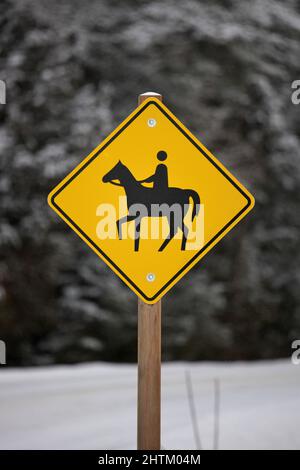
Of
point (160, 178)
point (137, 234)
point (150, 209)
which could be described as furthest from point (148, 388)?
point (160, 178)

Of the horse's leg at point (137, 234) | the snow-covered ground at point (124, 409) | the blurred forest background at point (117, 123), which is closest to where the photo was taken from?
the horse's leg at point (137, 234)

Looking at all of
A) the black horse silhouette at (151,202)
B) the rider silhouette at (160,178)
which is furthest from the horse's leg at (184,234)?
the rider silhouette at (160,178)

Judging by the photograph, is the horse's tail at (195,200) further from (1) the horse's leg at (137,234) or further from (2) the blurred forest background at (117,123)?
(2) the blurred forest background at (117,123)

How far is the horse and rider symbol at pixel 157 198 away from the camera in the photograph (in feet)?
11.3

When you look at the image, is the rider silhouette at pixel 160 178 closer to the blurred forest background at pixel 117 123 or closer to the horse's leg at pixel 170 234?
the horse's leg at pixel 170 234

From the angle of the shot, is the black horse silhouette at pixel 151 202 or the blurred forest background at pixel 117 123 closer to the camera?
the black horse silhouette at pixel 151 202

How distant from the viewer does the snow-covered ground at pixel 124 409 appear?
601 cm

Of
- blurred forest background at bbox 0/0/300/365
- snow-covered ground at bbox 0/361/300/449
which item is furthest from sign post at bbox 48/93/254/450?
blurred forest background at bbox 0/0/300/365

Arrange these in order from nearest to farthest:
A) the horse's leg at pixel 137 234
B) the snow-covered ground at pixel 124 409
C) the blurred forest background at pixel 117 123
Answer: the horse's leg at pixel 137 234, the snow-covered ground at pixel 124 409, the blurred forest background at pixel 117 123

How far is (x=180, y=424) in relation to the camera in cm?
661

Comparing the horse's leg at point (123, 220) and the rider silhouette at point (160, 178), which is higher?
the rider silhouette at point (160, 178)

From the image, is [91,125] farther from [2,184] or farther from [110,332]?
[110,332]

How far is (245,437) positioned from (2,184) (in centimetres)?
775

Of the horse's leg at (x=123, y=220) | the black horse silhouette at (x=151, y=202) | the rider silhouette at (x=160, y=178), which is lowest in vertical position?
the horse's leg at (x=123, y=220)
